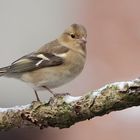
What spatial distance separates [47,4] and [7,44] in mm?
791

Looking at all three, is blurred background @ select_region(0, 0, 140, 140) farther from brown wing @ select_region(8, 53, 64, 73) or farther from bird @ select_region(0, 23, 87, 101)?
brown wing @ select_region(8, 53, 64, 73)

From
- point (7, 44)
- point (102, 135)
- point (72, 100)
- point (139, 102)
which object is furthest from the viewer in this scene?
point (7, 44)

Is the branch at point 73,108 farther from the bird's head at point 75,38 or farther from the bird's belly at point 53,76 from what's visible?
the bird's head at point 75,38

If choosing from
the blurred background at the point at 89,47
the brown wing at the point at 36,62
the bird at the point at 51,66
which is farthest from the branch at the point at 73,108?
the blurred background at the point at 89,47

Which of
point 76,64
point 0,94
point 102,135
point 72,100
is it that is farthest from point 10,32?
point 72,100

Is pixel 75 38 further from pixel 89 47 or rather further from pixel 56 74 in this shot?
pixel 89 47

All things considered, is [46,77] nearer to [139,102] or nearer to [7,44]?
[139,102]

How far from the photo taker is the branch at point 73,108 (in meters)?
2.73

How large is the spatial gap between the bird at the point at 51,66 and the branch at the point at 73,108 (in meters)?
0.57

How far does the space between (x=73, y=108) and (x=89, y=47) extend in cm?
387

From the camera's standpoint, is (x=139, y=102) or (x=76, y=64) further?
(x=76, y=64)

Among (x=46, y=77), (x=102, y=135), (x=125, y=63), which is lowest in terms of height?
(x=102, y=135)

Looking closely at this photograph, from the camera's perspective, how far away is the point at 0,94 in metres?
7.00

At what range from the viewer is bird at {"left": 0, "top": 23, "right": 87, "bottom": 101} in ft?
12.4
